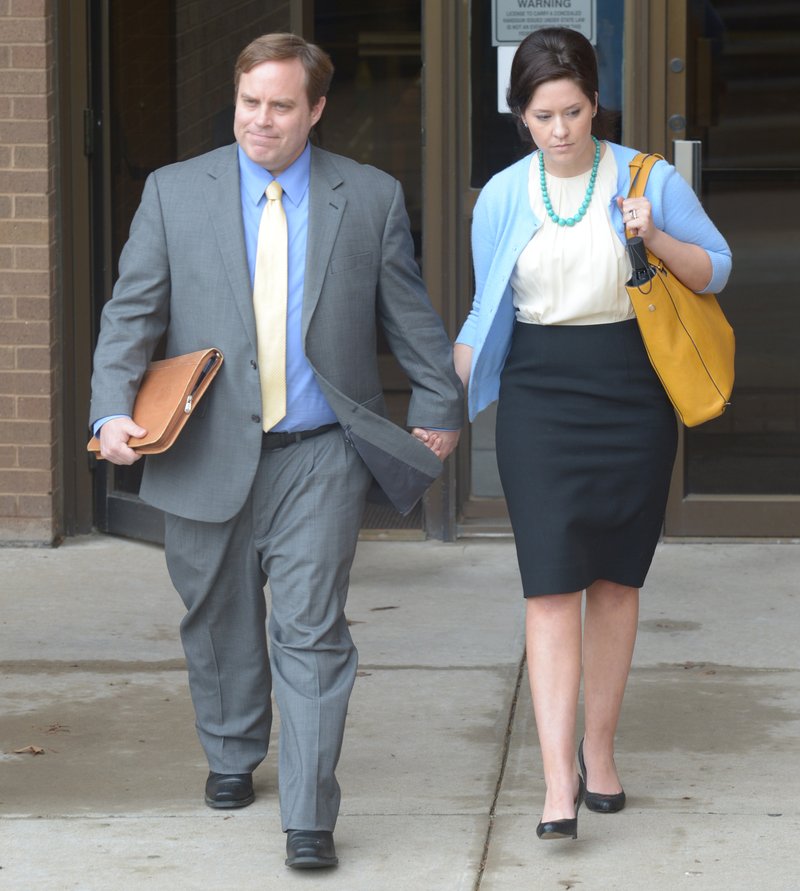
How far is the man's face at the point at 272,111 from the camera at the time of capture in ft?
12.9

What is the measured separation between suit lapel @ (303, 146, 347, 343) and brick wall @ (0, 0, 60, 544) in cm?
317

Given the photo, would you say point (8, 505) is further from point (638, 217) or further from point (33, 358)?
point (638, 217)

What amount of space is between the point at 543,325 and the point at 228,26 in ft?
11.5

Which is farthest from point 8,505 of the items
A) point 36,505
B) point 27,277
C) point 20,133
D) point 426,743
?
point 426,743

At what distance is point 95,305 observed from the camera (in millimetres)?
Result: 7344

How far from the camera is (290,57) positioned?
3953 millimetres

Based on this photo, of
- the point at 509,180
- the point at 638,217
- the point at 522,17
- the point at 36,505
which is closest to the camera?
the point at 638,217

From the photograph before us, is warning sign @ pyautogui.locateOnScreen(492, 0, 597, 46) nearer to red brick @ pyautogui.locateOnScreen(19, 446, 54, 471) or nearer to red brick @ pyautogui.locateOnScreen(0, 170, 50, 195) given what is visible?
red brick @ pyautogui.locateOnScreen(0, 170, 50, 195)

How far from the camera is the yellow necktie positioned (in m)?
4.02

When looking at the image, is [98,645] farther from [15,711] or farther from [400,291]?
[400,291]

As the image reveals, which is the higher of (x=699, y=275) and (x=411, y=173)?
(x=411, y=173)

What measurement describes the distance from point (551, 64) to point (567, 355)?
2.10 ft

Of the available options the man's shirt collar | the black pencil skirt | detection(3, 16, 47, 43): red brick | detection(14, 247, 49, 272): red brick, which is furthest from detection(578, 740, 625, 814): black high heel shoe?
detection(3, 16, 47, 43): red brick

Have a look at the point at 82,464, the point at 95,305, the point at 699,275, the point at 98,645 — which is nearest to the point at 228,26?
the point at 95,305
